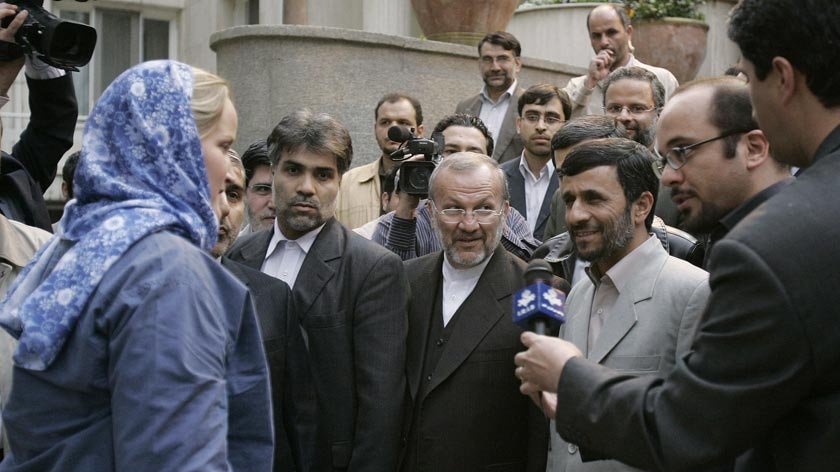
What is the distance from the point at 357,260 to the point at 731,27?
241 cm

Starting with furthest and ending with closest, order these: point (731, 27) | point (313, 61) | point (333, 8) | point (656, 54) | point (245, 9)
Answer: point (245, 9) → point (333, 8) → point (656, 54) → point (313, 61) → point (731, 27)

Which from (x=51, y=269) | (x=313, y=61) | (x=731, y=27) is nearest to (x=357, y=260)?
(x=51, y=269)

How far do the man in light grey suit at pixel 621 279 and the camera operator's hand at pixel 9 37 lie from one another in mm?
2366

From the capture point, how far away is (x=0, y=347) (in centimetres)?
379

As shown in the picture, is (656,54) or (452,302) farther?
(656,54)

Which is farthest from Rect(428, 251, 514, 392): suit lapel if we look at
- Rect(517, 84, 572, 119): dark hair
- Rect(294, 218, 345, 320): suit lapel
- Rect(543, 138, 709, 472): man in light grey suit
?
Rect(517, 84, 572, 119): dark hair

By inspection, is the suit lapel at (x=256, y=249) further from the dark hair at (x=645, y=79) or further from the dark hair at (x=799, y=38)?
the dark hair at (x=799, y=38)

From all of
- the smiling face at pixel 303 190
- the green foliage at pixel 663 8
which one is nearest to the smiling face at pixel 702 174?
the smiling face at pixel 303 190

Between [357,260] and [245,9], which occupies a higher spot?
[245,9]

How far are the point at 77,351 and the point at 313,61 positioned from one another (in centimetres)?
694

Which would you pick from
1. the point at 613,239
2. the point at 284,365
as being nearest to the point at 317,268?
the point at 284,365

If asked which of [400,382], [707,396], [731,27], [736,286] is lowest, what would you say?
[400,382]

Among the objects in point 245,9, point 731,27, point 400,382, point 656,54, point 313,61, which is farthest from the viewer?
point 245,9

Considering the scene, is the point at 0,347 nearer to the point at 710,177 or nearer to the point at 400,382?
the point at 400,382
